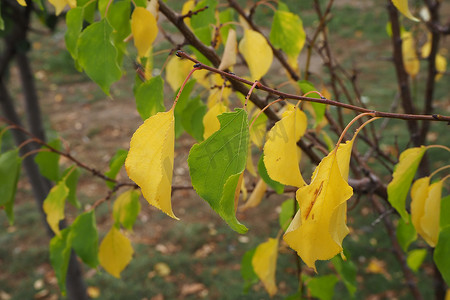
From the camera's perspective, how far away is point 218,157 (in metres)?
0.55

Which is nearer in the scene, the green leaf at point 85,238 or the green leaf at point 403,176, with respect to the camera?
the green leaf at point 403,176

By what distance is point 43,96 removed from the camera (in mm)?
5941

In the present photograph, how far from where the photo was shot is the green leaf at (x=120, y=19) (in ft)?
2.61

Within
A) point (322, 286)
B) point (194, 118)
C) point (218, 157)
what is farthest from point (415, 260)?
point (218, 157)

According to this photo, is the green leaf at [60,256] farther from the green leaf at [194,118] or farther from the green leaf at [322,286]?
the green leaf at [322,286]

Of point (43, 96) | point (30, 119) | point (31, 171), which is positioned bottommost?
point (43, 96)

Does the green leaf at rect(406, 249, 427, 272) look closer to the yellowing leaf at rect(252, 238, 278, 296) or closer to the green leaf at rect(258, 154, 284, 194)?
the yellowing leaf at rect(252, 238, 278, 296)

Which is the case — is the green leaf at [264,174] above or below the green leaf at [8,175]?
above

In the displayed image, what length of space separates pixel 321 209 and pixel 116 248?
0.71m

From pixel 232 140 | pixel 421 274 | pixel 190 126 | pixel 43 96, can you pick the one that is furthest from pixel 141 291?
pixel 43 96

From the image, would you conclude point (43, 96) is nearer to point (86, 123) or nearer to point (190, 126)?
point (86, 123)

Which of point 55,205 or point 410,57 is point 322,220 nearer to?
point 55,205

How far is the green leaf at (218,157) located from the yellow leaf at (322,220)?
10 centimetres

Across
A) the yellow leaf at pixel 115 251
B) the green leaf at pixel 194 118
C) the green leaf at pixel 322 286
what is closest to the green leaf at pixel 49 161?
the yellow leaf at pixel 115 251
